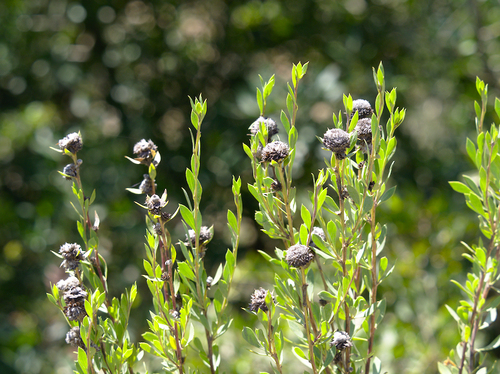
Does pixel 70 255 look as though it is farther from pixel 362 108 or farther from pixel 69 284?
pixel 362 108

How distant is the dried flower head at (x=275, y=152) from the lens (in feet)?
1.13

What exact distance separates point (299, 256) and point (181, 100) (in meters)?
1.76

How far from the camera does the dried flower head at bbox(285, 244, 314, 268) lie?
1.07ft

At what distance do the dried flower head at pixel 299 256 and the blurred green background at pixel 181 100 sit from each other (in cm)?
124

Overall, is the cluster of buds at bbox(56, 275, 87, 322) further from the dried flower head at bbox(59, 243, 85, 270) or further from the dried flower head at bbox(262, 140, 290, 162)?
the dried flower head at bbox(262, 140, 290, 162)

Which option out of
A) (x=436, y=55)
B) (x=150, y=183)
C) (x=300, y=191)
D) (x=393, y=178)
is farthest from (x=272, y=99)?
(x=150, y=183)

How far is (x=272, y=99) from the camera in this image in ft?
5.65

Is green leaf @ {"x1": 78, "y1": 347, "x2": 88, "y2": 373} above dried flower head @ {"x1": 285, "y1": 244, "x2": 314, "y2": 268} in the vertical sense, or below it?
below

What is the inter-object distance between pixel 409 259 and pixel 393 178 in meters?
0.60

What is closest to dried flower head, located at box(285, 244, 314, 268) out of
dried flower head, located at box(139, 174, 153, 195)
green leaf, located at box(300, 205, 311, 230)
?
green leaf, located at box(300, 205, 311, 230)

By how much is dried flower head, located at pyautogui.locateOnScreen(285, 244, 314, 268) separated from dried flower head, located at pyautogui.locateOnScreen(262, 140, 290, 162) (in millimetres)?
69

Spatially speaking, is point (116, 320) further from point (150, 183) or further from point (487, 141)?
point (487, 141)

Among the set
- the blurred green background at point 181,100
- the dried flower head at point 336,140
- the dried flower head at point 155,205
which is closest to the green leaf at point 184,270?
the dried flower head at point 155,205

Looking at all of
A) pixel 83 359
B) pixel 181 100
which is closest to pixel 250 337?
pixel 83 359
